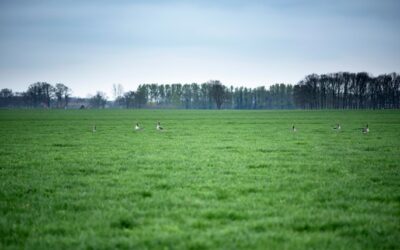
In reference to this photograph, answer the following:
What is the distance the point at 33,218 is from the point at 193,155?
12.3m

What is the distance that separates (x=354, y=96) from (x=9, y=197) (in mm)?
207818

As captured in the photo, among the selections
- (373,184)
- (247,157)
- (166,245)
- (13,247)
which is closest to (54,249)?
(13,247)

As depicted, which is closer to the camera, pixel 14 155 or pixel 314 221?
pixel 314 221

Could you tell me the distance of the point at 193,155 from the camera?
68.3 feet

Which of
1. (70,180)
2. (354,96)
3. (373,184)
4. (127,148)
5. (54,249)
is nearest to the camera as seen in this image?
(54,249)

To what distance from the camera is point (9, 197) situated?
1116 centimetres

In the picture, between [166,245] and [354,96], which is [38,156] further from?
[354,96]

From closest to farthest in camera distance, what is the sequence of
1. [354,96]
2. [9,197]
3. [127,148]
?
[9,197] → [127,148] → [354,96]

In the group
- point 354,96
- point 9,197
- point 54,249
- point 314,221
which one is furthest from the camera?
point 354,96

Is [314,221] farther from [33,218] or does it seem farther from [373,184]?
[33,218]

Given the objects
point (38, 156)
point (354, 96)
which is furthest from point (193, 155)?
point (354, 96)

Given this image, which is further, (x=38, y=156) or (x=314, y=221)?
(x=38, y=156)

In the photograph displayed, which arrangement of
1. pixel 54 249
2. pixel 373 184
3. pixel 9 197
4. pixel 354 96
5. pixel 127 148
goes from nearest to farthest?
pixel 54 249, pixel 9 197, pixel 373 184, pixel 127 148, pixel 354 96

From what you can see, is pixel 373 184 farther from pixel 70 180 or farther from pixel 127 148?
pixel 127 148
